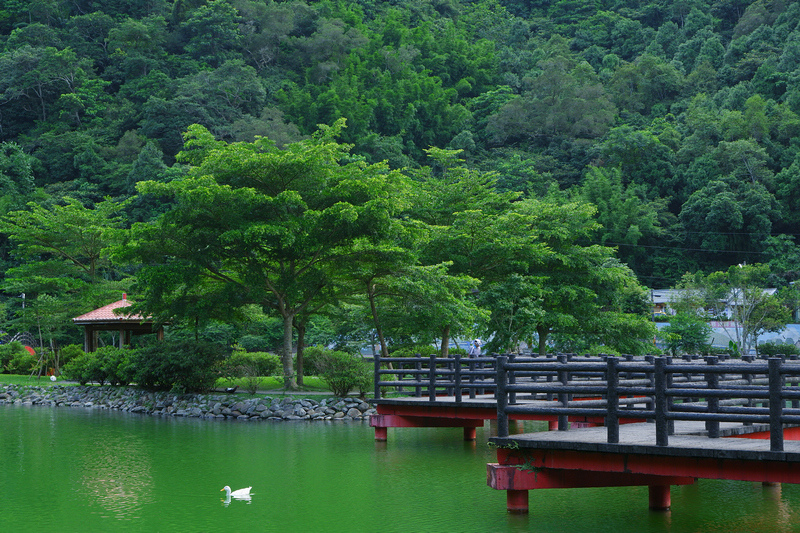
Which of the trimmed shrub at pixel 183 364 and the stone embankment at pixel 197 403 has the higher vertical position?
the trimmed shrub at pixel 183 364

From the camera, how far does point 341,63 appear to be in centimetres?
7994

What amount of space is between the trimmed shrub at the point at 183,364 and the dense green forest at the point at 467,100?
2571 cm

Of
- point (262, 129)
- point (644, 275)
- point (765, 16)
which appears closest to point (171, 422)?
point (262, 129)

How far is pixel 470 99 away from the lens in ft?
270

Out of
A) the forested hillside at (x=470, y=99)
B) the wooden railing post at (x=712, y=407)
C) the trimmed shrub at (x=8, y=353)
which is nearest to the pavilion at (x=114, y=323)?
the trimmed shrub at (x=8, y=353)

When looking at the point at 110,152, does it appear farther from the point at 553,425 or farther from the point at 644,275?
the point at 553,425

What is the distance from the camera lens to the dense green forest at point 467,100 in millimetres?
60625

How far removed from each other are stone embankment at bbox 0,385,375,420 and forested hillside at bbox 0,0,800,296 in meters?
29.1

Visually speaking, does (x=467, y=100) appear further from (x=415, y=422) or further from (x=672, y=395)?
(x=672, y=395)

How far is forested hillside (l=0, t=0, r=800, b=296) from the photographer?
60781 millimetres

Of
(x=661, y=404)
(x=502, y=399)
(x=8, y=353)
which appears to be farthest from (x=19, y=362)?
(x=661, y=404)

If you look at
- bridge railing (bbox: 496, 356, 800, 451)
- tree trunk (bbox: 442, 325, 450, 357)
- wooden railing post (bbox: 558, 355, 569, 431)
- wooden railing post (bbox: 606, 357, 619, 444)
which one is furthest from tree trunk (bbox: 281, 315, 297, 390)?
wooden railing post (bbox: 606, 357, 619, 444)

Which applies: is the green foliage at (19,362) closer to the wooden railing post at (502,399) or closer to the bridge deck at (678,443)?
the wooden railing post at (502,399)

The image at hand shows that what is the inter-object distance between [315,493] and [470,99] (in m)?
74.7
